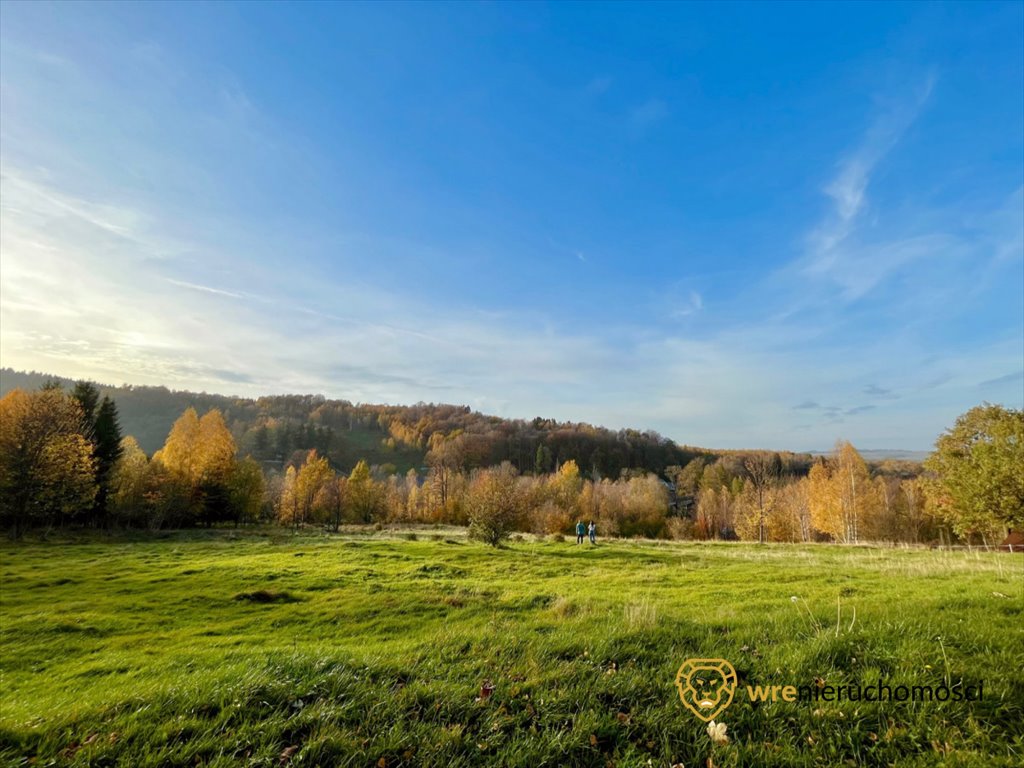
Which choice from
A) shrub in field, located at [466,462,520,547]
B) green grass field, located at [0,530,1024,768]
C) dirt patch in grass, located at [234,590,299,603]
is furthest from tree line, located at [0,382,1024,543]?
green grass field, located at [0,530,1024,768]

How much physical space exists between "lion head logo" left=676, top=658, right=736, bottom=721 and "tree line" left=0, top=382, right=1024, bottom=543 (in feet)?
89.7

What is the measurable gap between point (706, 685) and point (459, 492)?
90.6 m

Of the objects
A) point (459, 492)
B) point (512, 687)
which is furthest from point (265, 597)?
point (459, 492)

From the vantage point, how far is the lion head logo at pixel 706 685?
4910 mm

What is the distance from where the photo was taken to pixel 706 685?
541 cm

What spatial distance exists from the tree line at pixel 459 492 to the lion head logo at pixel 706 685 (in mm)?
27336

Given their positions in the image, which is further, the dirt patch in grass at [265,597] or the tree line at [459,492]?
the tree line at [459,492]

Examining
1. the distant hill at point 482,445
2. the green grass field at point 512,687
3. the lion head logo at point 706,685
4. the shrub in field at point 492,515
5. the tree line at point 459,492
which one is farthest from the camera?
the distant hill at point 482,445

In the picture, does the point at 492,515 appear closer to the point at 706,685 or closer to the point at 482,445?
the point at 706,685

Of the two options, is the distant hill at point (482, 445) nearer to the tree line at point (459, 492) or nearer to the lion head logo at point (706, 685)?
the tree line at point (459, 492)

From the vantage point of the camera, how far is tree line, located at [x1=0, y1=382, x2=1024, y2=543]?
109ft

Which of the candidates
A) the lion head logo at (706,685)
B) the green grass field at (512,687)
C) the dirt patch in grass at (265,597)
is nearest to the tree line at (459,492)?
the dirt patch in grass at (265,597)

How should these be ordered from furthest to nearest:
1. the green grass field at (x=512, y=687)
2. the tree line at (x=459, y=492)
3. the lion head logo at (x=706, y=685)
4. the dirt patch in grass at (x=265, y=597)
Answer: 1. the tree line at (x=459, y=492)
2. the dirt patch in grass at (x=265, y=597)
3. the lion head logo at (x=706, y=685)
4. the green grass field at (x=512, y=687)

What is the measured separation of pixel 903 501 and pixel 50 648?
99.3 metres
